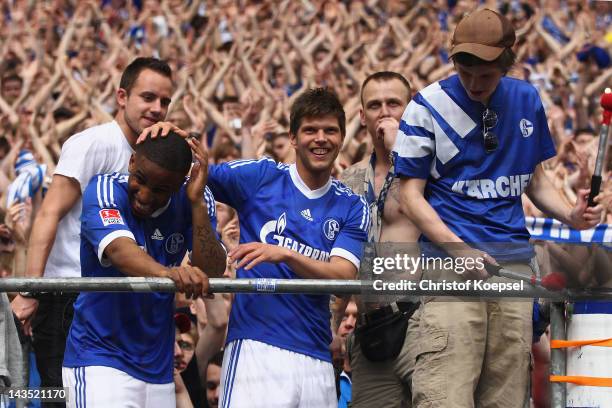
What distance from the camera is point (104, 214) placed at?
5723mm

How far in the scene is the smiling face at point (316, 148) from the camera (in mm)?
6281

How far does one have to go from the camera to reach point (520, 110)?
19.0ft

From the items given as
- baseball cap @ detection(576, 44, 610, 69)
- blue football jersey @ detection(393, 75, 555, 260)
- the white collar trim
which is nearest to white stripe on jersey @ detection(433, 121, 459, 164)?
blue football jersey @ detection(393, 75, 555, 260)

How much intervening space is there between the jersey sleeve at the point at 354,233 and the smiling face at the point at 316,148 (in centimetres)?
20

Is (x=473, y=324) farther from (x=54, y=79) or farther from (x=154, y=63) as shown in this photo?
(x=54, y=79)

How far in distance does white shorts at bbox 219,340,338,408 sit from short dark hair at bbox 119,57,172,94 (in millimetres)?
1607

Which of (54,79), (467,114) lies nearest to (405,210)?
(467,114)

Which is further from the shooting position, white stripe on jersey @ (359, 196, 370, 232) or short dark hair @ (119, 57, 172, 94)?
short dark hair @ (119, 57, 172, 94)

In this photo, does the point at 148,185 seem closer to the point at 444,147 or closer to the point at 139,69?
the point at 444,147

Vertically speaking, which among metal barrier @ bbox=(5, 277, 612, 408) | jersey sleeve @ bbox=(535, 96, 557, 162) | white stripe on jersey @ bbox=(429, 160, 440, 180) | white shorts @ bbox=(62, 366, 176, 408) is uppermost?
jersey sleeve @ bbox=(535, 96, 557, 162)

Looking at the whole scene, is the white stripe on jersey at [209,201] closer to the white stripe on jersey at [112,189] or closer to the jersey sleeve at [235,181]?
the jersey sleeve at [235,181]

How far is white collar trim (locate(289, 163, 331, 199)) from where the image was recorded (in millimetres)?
6293

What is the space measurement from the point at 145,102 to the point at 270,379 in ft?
5.54

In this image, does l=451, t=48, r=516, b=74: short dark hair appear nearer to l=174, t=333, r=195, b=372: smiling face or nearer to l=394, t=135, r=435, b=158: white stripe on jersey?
l=394, t=135, r=435, b=158: white stripe on jersey
